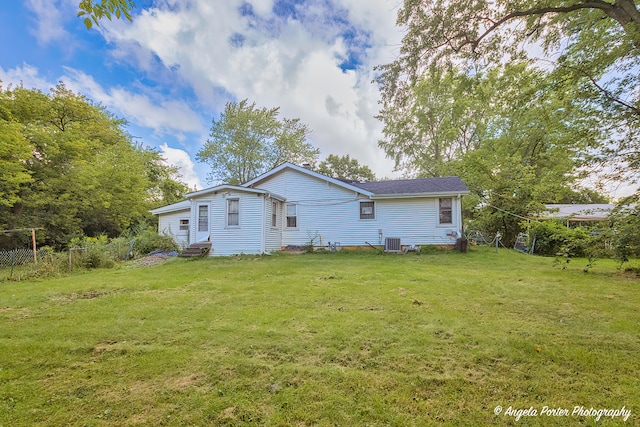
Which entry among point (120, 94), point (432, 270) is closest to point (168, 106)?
point (120, 94)

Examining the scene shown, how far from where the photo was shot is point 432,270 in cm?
820

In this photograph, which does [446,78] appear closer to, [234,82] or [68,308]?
[68,308]

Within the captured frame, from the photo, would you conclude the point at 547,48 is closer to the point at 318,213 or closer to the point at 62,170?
the point at 318,213

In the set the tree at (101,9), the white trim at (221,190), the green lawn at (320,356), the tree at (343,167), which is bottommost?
the green lawn at (320,356)

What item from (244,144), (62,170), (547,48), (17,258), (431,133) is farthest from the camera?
(244,144)

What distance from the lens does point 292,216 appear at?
14547mm

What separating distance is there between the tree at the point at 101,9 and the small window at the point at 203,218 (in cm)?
1098

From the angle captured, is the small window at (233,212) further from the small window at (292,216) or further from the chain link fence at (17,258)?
the chain link fence at (17,258)

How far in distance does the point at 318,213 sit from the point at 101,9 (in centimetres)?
1199

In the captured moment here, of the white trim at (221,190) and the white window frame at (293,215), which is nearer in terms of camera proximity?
the white trim at (221,190)

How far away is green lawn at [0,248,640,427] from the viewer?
7.04 feet

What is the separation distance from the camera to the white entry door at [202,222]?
1302 centimetres

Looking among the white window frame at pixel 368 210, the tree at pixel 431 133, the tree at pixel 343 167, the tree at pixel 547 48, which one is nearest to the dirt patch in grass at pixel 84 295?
the tree at pixel 547 48

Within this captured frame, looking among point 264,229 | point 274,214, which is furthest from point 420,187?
point 264,229
